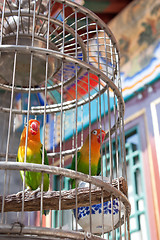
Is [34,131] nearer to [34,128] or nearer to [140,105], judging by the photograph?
[34,128]

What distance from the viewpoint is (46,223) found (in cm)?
189

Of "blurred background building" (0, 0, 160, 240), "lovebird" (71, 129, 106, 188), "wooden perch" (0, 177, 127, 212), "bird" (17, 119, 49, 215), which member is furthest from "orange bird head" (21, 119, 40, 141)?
"blurred background building" (0, 0, 160, 240)

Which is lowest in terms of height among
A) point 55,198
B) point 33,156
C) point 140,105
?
point 55,198

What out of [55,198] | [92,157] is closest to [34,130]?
[92,157]

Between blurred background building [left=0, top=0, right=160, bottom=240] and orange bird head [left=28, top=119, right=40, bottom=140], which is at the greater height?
blurred background building [left=0, top=0, right=160, bottom=240]

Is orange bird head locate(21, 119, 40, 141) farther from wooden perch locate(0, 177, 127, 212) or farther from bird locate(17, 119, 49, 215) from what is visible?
wooden perch locate(0, 177, 127, 212)

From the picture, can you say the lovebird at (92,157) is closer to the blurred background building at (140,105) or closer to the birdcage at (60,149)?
the birdcage at (60,149)

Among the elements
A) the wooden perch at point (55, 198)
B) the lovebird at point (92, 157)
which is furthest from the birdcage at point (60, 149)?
the lovebird at point (92, 157)

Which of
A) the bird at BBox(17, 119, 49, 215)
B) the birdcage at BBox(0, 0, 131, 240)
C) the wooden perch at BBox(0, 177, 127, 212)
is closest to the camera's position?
the birdcage at BBox(0, 0, 131, 240)

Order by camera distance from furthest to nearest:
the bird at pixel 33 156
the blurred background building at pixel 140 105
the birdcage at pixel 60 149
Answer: the blurred background building at pixel 140 105 < the bird at pixel 33 156 < the birdcage at pixel 60 149

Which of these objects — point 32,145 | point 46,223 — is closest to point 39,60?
point 32,145

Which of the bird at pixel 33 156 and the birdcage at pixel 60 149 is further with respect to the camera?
the bird at pixel 33 156

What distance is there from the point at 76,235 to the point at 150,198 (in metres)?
1.09

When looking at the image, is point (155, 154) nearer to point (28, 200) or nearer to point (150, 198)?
point (150, 198)
